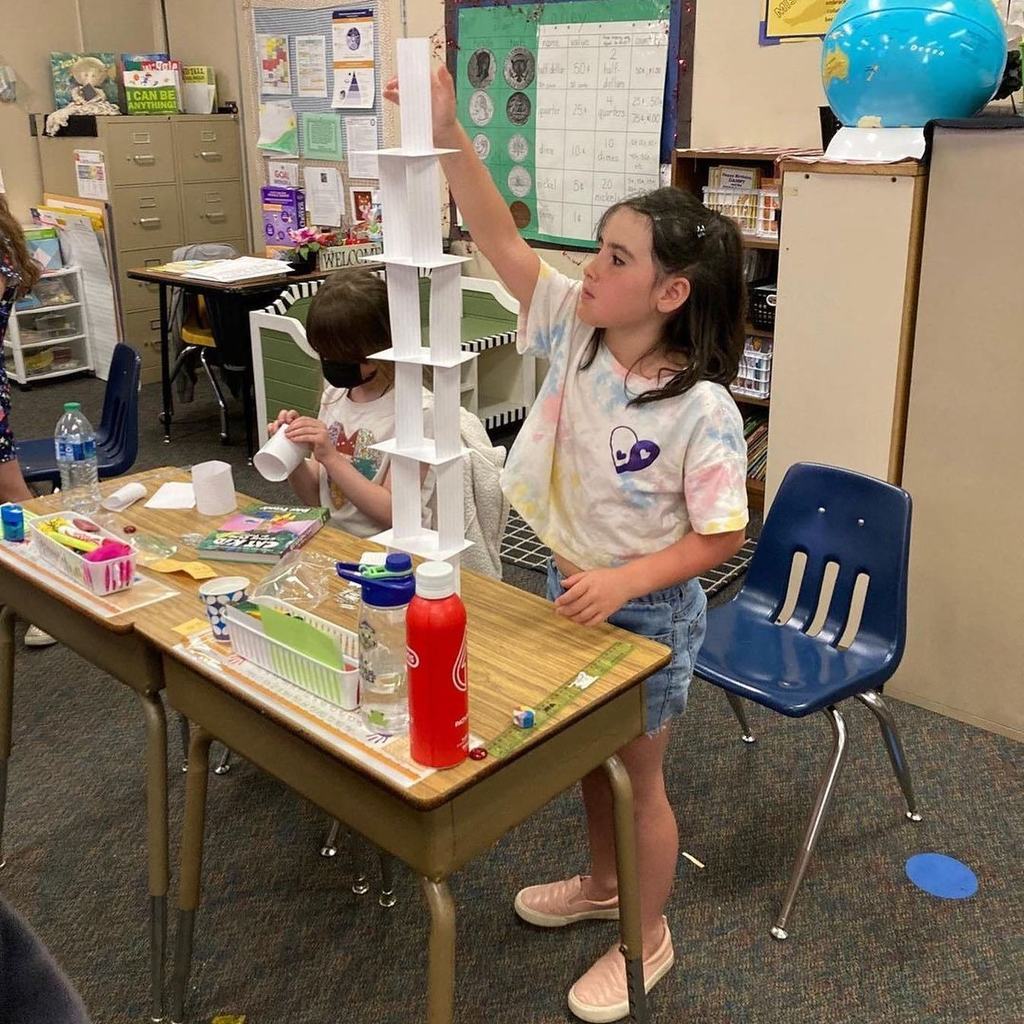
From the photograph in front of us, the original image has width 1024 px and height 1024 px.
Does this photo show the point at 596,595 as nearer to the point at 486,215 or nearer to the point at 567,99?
the point at 486,215

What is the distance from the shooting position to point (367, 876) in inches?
77.0

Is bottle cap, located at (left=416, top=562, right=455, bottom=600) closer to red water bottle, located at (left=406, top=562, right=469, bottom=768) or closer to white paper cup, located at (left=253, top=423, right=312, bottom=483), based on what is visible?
red water bottle, located at (left=406, top=562, right=469, bottom=768)

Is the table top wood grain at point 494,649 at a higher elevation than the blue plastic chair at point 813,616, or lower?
higher

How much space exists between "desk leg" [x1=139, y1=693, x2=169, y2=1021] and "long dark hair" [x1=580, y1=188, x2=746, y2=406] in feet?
2.66

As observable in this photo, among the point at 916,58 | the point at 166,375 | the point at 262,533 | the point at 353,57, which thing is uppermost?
the point at 353,57

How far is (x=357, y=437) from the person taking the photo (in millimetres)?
1949

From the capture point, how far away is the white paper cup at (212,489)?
187cm

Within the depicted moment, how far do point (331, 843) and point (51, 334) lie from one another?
4.16 meters

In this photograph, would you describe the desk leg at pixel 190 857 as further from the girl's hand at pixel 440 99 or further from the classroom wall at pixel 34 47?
the classroom wall at pixel 34 47

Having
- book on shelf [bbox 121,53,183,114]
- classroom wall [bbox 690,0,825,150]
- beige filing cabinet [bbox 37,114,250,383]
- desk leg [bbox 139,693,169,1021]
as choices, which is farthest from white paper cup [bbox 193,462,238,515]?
book on shelf [bbox 121,53,183,114]

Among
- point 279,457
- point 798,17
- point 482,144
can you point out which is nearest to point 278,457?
point 279,457

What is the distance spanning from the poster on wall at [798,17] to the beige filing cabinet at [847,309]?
1.22 meters

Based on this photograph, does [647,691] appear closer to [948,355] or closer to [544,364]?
[948,355]

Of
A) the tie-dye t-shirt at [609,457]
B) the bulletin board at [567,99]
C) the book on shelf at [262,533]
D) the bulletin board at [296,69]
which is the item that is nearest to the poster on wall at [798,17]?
the bulletin board at [567,99]
